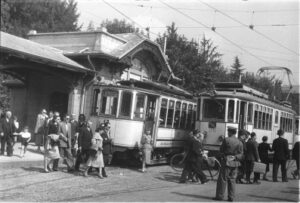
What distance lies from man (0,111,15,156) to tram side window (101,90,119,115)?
10.6 feet

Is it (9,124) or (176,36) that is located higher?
(176,36)

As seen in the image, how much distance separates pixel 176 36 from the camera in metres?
35.6

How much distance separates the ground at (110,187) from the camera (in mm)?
9516

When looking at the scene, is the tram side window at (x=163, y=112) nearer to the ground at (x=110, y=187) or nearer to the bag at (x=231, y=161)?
the ground at (x=110, y=187)

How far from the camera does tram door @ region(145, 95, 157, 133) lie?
16578mm

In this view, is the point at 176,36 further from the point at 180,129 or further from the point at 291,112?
the point at 180,129

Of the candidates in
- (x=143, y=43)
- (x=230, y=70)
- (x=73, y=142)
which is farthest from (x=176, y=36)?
(x=230, y=70)

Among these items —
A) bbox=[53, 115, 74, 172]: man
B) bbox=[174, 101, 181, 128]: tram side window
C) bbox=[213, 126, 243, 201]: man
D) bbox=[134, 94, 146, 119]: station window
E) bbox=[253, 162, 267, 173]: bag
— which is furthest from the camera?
bbox=[174, 101, 181, 128]: tram side window

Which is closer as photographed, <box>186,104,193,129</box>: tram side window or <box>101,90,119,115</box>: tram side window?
<box>101,90,119,115</box>: tram side window

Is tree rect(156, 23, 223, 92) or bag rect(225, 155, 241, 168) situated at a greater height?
tree rect(156, 23, 223, 92)

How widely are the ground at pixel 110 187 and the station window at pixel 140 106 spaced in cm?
207

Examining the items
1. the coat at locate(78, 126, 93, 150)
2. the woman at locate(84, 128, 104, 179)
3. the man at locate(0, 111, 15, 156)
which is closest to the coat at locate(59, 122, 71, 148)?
the coat at locate(78, 126, 93, 150)

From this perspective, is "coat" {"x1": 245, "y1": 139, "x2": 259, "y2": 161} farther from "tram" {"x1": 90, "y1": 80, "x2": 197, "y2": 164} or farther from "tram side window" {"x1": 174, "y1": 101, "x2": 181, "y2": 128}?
"tram side window" {"x1": 174, "y1": 101, "x2": 181, "y2": 128}

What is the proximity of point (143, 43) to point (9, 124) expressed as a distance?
34.6 ft
